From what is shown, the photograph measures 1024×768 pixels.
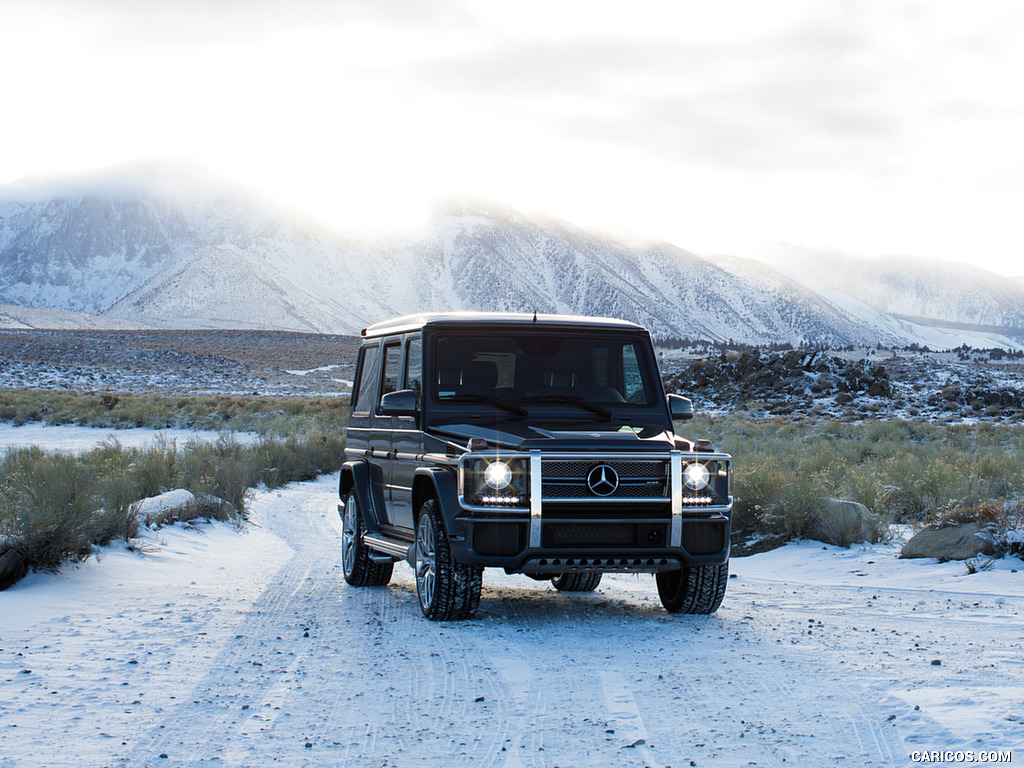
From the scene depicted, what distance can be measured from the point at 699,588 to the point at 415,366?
9.52 feet

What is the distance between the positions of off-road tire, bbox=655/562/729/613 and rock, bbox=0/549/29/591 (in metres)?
5.37

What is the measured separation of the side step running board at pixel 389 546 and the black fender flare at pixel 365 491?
13cm

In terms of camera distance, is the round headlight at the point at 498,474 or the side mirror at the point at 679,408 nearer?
the round headlight at the point at 498,474

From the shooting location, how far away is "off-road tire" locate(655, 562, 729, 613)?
7965 millimetres

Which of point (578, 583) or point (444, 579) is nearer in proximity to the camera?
point (444, 579)

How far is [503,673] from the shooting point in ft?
20.7

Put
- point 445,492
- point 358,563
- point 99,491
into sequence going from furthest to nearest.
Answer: point 99,491 → point 358,563 → point 445,492

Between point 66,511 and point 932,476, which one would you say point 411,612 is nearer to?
point 66,511

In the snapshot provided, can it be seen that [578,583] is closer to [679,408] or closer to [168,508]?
[679,408]

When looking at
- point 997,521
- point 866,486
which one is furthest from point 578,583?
point 866,486

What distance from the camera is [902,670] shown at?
6367 mm

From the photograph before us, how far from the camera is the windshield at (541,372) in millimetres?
8516

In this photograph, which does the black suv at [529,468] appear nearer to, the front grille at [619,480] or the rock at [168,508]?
A: the front grille at [619,480]

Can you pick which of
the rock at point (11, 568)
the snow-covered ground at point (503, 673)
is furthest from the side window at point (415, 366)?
the rock at point (11, 568)
